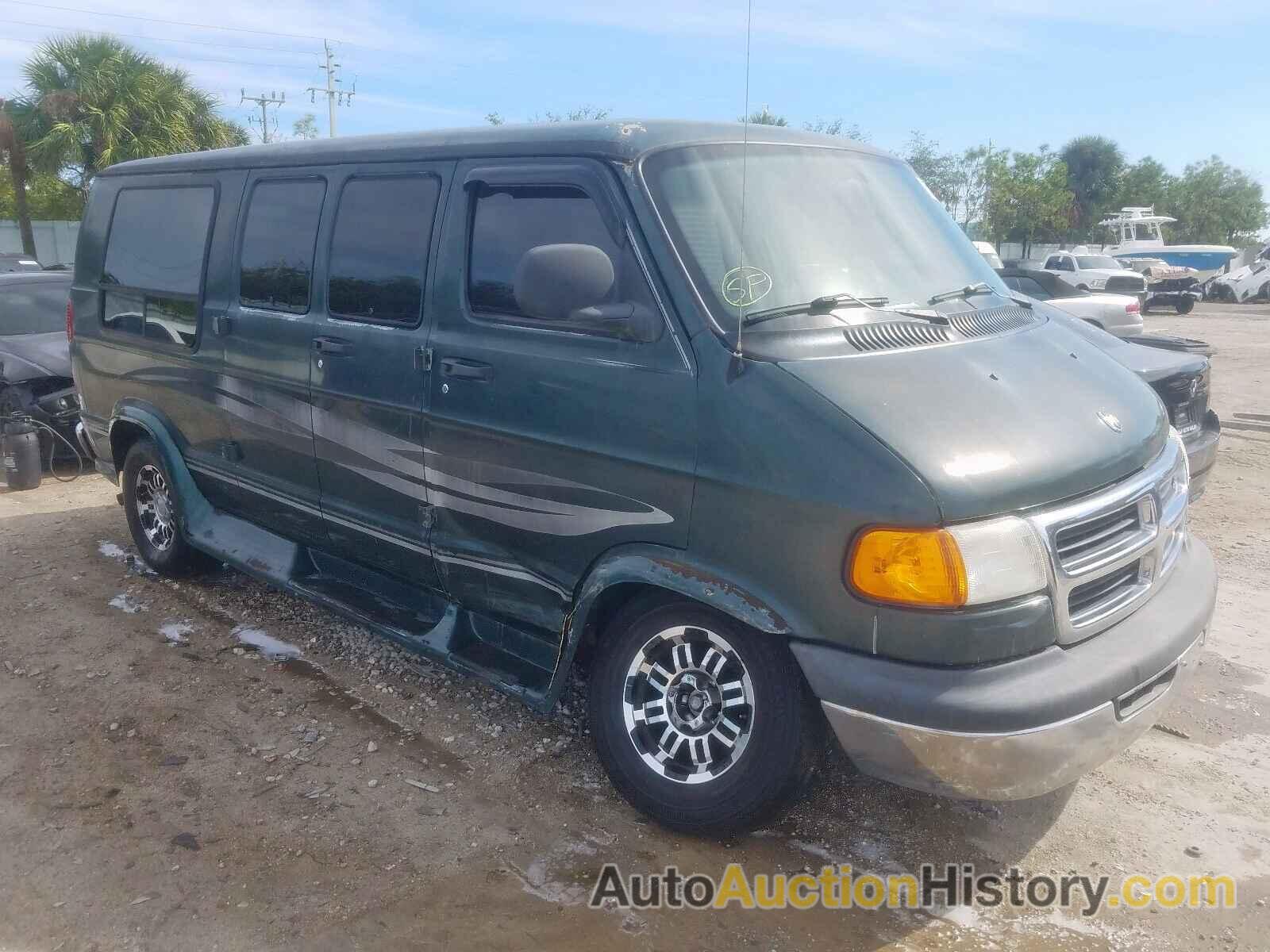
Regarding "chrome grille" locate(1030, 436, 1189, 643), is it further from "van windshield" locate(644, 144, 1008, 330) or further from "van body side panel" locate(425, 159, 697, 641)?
"van body side panel" locate(425, 159, 697, 641)

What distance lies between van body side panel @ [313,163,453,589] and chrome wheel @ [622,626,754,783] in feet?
3.71

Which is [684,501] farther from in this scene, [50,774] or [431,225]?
[50,774]

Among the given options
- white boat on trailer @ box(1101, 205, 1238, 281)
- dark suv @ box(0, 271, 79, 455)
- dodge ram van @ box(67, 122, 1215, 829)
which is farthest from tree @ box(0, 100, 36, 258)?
white boat on trailer @ box(1101, 205, 1238, 281)

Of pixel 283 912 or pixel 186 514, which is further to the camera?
pixel 186 514

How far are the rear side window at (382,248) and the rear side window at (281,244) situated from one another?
0.65 feet

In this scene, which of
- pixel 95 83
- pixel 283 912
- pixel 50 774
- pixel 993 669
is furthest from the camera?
pixel 95 83

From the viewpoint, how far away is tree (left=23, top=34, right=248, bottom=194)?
23172mm

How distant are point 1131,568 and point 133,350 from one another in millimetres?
5036

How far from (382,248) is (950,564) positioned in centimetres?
257

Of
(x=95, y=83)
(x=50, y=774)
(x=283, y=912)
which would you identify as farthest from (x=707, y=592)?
(x=95, y=83)

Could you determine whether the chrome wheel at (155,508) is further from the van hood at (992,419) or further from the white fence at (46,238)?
the white fence at (46,238)

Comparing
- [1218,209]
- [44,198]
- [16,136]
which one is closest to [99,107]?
[16,136]

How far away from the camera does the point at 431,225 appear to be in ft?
12.7

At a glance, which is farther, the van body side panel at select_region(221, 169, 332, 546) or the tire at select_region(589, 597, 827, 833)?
the van body side panel at select_region(221, 169, 332, 546)
